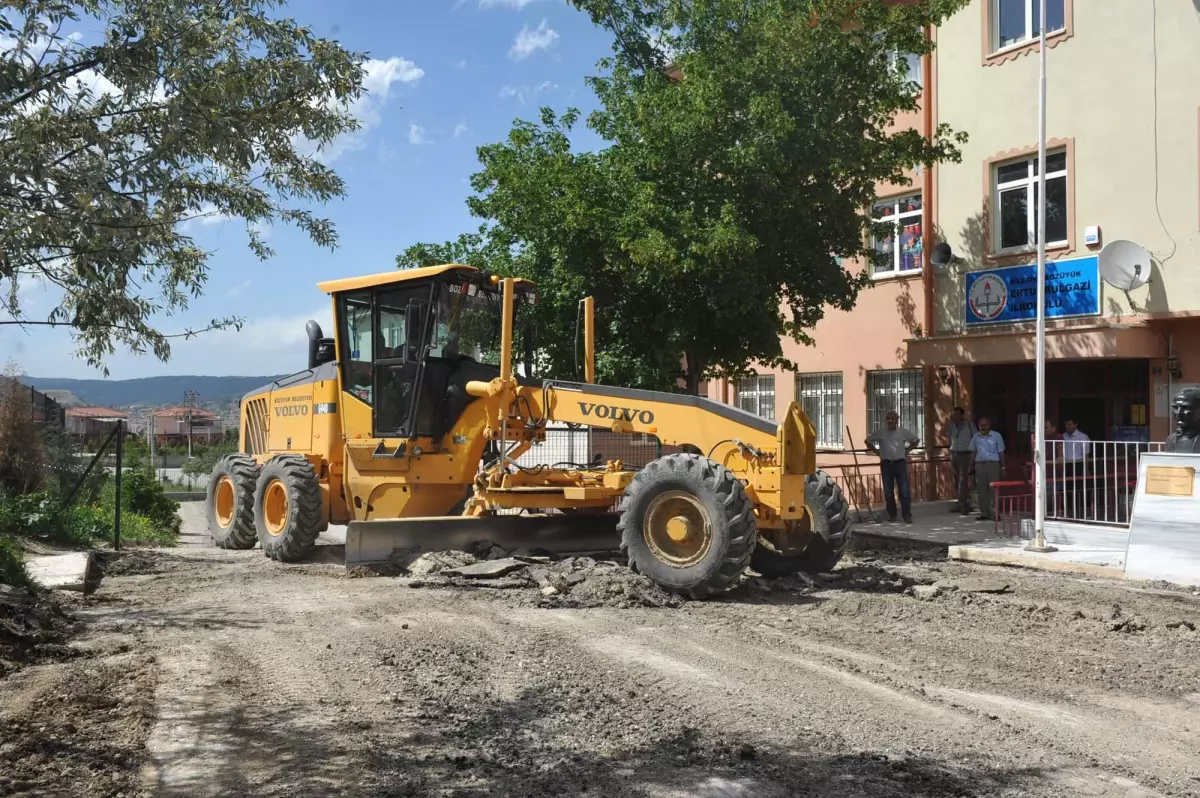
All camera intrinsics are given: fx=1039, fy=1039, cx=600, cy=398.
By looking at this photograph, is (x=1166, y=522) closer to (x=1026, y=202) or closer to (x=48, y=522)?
(x=1026, y=202)

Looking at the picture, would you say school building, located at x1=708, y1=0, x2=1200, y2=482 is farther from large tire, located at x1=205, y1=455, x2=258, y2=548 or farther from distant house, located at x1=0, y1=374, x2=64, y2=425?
distant house, located at x1=0, y1=374, x2=64, y2=425

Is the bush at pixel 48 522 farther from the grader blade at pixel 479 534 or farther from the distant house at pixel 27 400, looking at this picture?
the grader blade at pixel 479 534

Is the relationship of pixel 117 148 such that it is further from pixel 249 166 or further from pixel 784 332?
pixel 784 332

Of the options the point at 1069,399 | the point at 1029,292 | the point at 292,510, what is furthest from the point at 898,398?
the point at 292,510

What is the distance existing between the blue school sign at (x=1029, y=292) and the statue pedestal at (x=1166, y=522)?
19.9 ft

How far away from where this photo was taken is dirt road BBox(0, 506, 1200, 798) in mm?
4652

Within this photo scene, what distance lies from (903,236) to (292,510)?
43.3 ft

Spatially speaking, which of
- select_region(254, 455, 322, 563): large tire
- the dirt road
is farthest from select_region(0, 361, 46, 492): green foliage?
the dirt road

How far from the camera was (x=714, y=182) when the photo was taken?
14.3 metres

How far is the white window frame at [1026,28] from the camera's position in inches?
669

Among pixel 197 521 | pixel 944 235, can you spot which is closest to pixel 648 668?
pixel 944 235

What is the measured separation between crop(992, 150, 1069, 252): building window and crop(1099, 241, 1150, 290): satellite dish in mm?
1462

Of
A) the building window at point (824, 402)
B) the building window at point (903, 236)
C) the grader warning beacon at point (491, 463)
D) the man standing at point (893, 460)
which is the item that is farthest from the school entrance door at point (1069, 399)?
the grader warning beacon at point (491, 463)

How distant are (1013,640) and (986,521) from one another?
895 centimetres
